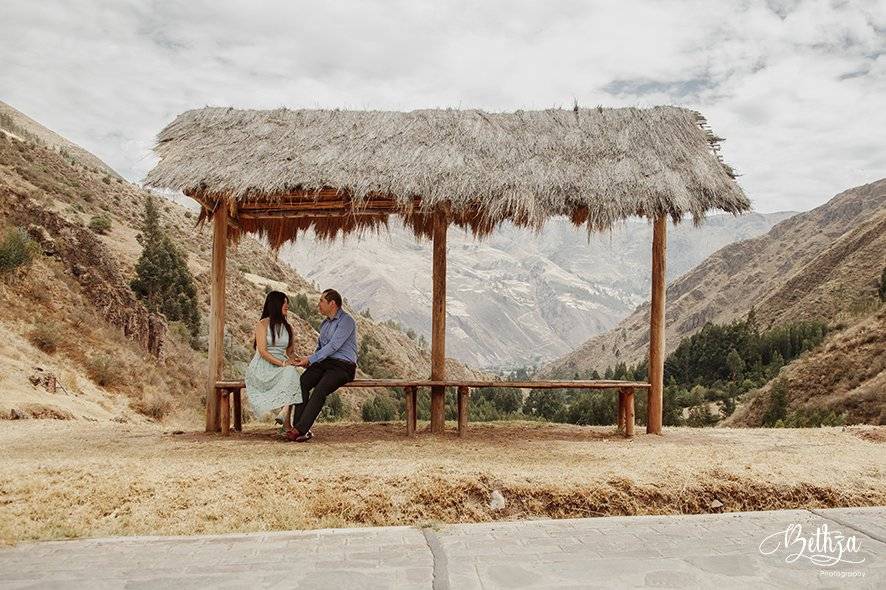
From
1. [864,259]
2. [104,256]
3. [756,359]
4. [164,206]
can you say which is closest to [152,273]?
[104,256]

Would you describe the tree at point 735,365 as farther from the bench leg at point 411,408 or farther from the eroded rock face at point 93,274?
the bench leg at point 411,408

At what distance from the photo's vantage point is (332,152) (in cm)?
860

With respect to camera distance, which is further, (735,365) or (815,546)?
(735,365)

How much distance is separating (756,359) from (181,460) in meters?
39.9

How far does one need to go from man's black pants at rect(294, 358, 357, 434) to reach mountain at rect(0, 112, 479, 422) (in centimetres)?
505

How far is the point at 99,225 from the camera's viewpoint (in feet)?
95.7

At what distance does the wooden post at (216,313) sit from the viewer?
8367mm

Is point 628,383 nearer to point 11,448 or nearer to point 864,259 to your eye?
point 11,448

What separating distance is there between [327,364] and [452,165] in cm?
273

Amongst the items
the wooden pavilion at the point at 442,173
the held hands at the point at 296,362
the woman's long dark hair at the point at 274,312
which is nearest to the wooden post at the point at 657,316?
the wooden pavilion at the point at 442,173

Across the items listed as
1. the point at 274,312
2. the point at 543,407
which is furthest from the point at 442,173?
the point at 543,407

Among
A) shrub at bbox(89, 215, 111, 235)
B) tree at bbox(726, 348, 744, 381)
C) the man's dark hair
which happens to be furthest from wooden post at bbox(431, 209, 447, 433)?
tree at bbox(726, 348, 744, 381)

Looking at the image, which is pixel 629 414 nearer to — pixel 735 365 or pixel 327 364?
pixel 327 364

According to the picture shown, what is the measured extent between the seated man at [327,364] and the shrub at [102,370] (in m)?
8.95
